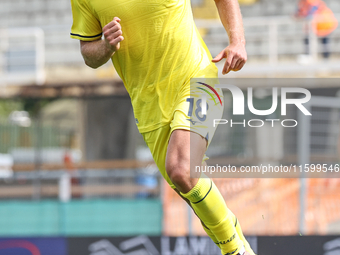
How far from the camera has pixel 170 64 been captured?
8.50ft

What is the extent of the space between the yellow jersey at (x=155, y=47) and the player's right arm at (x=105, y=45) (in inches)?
3.2

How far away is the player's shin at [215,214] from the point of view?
2.50 metres

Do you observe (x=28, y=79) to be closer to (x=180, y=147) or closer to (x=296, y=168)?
(x=296, y=168)

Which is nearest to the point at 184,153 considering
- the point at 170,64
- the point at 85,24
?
the point at 170,64

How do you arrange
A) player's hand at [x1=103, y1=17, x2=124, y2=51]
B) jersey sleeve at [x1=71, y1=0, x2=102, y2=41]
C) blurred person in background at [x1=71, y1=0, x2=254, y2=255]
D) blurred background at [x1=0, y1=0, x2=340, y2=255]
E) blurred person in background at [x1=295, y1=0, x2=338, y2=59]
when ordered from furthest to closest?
blurred person in background at [x1=295, y1=0, x2=338, y2=59] < blurred background at [x1=0, y1=0, x2=340, y2=255] < jersey sleeve at [x1=71, y1=0, x2=102, y2=41] < blurred person in background at [x1=71, y1=0, x2=254, y2=255] < player's hand at [x1=103, y1=17, x2=124, y2=51]

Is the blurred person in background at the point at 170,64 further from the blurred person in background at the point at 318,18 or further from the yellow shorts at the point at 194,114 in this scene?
the blurred person in background at the point at 318,18

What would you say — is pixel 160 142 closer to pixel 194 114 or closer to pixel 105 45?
pixel 194 114

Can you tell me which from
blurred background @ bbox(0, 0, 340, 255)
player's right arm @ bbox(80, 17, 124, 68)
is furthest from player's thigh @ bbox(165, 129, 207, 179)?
blurred background @ bbox(0, 0, 340, 255)

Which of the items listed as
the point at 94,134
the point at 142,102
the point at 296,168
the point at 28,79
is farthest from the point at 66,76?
the point at 142,102

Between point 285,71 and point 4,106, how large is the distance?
16482mm

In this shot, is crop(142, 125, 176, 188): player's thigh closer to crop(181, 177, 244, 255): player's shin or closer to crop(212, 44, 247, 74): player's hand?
crop(181, 177, 244, 255): player's shin

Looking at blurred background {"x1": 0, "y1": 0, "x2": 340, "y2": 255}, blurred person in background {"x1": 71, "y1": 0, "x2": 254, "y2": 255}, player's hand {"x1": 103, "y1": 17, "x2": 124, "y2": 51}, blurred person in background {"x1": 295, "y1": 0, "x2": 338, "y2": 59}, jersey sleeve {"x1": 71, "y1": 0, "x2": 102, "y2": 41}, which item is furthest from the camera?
blurred person in background {"x1": 295, "y1": 0, "x2": 338, "y2": 59}

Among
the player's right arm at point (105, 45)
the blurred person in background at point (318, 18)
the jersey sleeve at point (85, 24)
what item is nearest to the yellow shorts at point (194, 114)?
the player's right arm at point (105, 45)

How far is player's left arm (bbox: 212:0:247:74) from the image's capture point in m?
2.46
